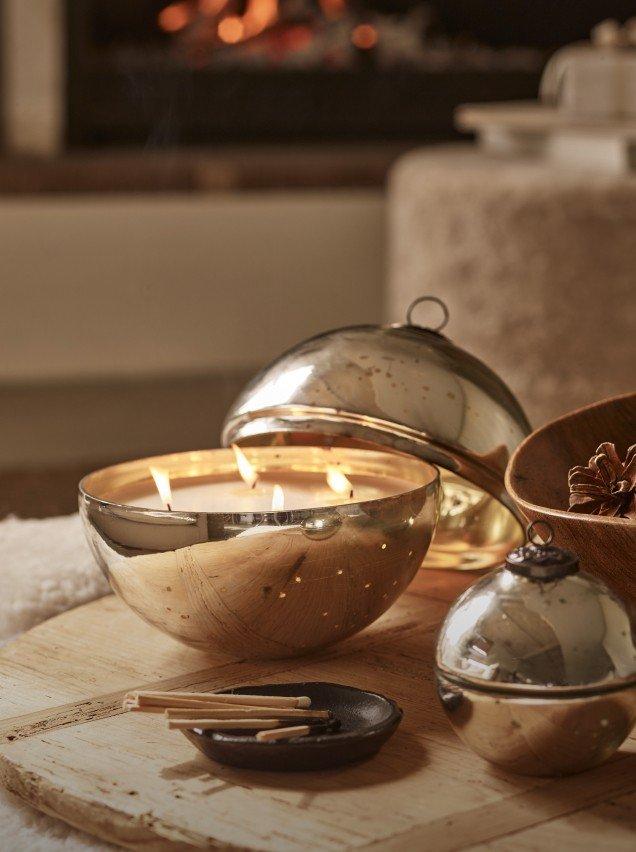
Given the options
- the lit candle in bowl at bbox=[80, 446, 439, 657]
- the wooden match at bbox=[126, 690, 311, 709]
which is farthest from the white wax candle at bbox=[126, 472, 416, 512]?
the wooden match at bbox=[126, 690, 311, 709]

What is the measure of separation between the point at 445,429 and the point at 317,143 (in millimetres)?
2145

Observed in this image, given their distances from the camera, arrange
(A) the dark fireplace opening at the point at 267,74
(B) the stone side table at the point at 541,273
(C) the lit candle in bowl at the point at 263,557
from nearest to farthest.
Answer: (C) the lit candle in bowl at the point at 263,557 → (B) the stone side table at the point at 541,273 → (A) the dark fireplace opening at the point at 267,74

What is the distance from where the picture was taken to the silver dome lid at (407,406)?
0.62 meters

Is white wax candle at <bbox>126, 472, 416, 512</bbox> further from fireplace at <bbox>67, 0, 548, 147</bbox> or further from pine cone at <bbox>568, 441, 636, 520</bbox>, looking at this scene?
fireplace at <bbox>67, 0, 548, 147</bbox>

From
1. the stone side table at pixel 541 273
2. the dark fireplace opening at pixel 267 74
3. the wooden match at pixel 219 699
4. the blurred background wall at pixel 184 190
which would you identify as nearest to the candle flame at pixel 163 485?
the wooden match at pixel 219 699

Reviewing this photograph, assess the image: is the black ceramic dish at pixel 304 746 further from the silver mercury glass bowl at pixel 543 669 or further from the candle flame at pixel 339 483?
the candle flame at pixel 339 483

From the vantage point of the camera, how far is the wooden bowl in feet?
1.66

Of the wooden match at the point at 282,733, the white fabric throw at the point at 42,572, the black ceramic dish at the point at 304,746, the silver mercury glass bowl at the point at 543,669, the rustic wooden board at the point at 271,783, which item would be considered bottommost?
the white fabric throw at the point at 42,572

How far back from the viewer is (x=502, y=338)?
6.24ft

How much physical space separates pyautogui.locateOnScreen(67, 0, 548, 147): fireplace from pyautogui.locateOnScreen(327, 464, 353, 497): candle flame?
2.06 m

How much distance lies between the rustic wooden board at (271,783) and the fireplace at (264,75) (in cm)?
211

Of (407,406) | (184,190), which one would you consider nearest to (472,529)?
(407,406)

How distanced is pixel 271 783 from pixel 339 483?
18cm

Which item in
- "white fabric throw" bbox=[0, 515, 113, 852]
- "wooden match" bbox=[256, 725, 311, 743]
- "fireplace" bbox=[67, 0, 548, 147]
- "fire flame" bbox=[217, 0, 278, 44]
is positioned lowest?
"white fabric throw" bbox=[0, 515, 113, 852]
